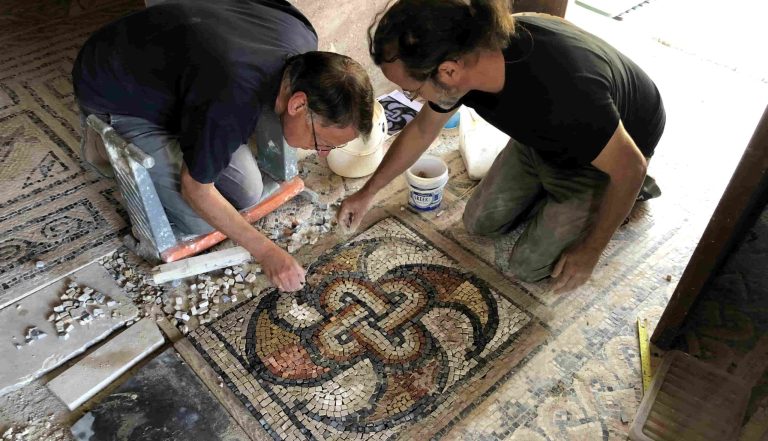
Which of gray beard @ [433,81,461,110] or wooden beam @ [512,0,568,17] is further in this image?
wooden beam @ [512,0,568,17]

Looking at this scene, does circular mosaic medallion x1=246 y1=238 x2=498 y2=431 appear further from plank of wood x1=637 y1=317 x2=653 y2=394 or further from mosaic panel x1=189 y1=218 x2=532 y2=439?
plank of wood x1=637 y1=317 x2=653 y2=394

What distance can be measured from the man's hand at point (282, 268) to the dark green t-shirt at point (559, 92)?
0.65 meters

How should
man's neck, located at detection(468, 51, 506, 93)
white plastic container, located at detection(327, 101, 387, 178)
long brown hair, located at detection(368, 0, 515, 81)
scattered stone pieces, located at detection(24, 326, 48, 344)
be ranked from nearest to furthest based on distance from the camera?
1. long brown hair, located at detection(368, 0, 515, 81)
2. man's neck, located at detection(468, 51, 506, 93)
3. scattered stone pieces, located at detection(24, 326, 48, 344)
4. white plastic container, located at detection(327, 101, 387, 178)

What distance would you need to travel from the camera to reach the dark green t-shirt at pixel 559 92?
51.8 inches

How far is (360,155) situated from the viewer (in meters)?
2.12

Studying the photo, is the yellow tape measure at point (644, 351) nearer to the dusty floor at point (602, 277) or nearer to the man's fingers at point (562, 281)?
the dusty floor at point (602, 277)

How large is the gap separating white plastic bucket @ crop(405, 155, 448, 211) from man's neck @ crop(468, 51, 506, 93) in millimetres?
553

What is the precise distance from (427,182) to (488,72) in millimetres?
634

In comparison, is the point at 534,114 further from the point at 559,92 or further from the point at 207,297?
the point at 207,297

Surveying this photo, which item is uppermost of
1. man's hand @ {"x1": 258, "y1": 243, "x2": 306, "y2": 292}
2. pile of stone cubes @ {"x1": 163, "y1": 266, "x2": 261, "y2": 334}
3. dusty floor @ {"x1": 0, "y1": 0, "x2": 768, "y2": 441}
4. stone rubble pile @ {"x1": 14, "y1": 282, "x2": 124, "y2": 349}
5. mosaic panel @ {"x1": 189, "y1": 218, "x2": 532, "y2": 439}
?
man's hand @ {"x1": 258, "y1": 243, "x2": 306, "y2": 292}

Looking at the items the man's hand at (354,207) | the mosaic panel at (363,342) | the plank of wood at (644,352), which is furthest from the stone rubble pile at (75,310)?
the plank of wood at (644,352)

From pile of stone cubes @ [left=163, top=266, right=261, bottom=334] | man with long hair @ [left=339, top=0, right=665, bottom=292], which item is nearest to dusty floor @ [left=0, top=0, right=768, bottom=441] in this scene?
Result: man with long hair @ [left=339, top=0, right=665, bottom=292]

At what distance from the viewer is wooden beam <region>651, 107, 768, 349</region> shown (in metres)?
1.21

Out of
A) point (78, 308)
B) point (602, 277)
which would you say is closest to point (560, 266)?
point (602, 277)
